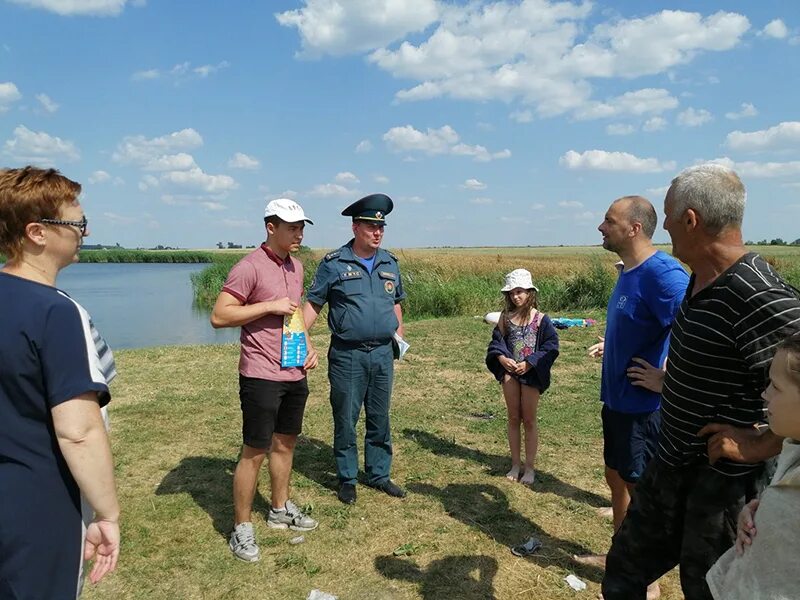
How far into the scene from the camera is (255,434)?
3518 mm

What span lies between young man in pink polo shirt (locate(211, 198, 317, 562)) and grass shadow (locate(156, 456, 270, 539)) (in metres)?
0.47

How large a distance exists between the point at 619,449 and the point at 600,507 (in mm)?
1457

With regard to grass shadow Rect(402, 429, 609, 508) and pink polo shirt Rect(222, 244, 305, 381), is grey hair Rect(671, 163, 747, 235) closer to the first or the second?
pink polo shirt Rect(222, 244, 305, 381)

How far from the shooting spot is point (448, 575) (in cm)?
339

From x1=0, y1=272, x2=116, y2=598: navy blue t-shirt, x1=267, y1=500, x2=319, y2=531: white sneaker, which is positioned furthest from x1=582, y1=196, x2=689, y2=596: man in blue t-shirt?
x1=0, y1=272, x2=116, y2=598: navy blue t-shirt

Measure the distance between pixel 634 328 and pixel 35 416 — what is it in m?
2.58

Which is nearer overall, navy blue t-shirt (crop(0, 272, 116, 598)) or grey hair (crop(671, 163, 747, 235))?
navy blue t-shirt (crop(0, 272, 116, 598))

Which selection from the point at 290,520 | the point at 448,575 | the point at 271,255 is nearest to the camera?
the point at 448,575

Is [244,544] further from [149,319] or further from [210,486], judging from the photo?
[149,319]

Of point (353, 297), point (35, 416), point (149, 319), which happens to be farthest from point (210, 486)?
point (149, 319)

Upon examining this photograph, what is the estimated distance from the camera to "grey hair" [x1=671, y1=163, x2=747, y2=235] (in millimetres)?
2002

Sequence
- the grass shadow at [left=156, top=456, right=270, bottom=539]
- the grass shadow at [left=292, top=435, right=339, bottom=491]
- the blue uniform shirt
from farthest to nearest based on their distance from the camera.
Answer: the grass shadow at [left=292, top=435, right=339, bottom=491]
the blue uniform shirt
the grass shadow at [left=156, top=456, right=270, bottom=539]

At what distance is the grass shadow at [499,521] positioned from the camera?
3.55 meters

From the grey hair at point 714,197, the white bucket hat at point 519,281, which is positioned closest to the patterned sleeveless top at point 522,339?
the white bucket hat at point 519,281
